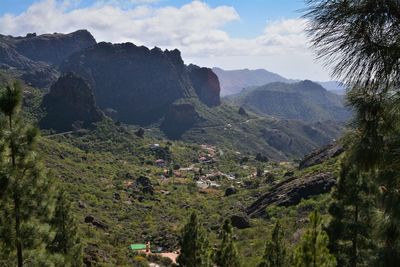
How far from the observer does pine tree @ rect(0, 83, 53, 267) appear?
41.6 ft

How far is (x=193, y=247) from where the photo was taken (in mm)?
30281

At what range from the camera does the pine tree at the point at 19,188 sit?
12.7 metres

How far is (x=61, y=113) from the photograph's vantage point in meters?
159

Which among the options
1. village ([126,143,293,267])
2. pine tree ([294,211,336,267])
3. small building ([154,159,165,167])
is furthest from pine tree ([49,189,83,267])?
small building ([154,159,165,167])

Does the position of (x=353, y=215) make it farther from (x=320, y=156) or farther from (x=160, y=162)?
(x=160, y=162)

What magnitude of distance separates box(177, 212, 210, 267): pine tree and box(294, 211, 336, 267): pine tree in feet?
39.6

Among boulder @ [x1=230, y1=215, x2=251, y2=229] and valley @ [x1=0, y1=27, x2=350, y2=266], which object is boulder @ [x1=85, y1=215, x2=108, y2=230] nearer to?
valley @ [x1=0, y1=27, x2=350, y2=266]

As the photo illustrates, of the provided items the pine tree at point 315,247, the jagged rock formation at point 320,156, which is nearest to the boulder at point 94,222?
the jagged rock formation at point 320,156

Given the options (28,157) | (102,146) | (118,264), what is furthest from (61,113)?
(28,157)

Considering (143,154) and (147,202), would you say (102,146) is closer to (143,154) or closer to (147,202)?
(143,154)

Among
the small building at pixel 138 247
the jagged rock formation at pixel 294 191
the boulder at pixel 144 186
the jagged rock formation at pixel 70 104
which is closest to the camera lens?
the small building at pixel 138 247

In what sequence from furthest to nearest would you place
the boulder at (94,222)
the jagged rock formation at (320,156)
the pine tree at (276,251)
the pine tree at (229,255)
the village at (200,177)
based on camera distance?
the jagged rock formation at (320,156)
the boulder at (94,222)
the village at (200,177)
the pine tree at (229,255)
the pine tree at (276,251)

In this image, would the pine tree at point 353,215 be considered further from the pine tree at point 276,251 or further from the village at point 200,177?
the village at point 200,177

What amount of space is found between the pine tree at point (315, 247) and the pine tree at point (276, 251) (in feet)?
23.2
